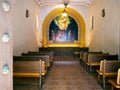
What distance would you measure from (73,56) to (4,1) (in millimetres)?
Result: 11390

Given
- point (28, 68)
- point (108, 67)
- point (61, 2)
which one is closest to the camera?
point (28, 68)

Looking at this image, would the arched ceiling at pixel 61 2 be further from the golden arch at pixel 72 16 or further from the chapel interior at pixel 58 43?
the golden arch at pixel 72 16

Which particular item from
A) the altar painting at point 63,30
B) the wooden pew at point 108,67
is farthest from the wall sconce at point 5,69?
the altar painting at point 63,30

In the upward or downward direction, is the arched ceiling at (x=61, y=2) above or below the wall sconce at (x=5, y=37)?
above

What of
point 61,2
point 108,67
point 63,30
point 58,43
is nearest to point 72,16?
point 63,30

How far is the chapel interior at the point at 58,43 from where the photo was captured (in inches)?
143

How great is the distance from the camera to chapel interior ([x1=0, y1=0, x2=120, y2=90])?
11.9 ft

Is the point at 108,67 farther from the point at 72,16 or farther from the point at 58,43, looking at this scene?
the point at 72,16

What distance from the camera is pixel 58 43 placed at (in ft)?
49.7

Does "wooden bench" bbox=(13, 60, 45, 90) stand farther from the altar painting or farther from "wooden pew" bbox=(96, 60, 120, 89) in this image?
the altar painting

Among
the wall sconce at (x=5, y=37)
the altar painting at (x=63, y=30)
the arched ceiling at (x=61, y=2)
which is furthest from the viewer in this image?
the altar painting at (x=63, y=30)

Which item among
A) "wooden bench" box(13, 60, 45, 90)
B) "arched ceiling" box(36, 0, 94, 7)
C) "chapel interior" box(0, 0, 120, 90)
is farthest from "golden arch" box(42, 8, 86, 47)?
"wooden bench" box(13, 60, 45, 90)

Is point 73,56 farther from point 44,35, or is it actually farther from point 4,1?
point 4,1

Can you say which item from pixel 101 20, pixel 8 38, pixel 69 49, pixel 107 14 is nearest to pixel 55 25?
pixel 69 49
